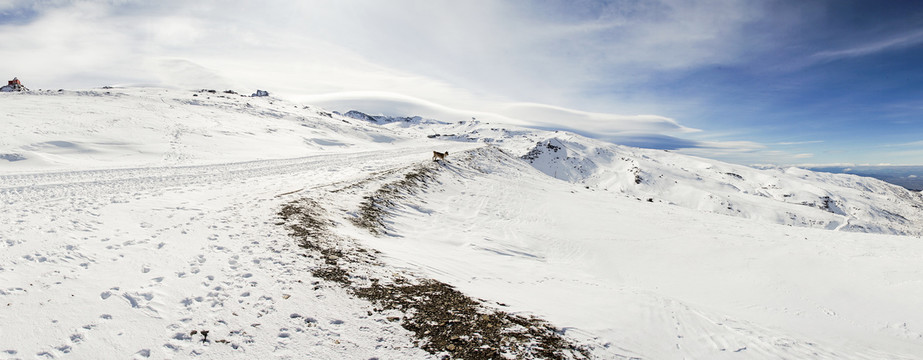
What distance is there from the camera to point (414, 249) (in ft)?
36.2

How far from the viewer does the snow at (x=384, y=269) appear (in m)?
4.98

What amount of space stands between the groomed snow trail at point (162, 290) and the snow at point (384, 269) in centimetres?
3

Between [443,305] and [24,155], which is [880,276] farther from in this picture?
[24,155]

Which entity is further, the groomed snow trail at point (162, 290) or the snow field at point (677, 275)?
the snow field at point (677, 275)

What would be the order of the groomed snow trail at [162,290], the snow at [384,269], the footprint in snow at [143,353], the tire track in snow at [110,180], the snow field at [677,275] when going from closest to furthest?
1. the footprint in snow at [143,353]
2. the groomed snow trail at [162,290]
3. the snow at [384,269]
4. the snow field at [677,275]
5. the tire track in snow at [110,180]

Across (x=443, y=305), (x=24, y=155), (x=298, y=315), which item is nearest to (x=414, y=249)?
(x=443, y=305)

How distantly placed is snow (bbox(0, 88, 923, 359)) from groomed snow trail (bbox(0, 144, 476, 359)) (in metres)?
0.03

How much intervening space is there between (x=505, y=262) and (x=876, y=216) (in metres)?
180

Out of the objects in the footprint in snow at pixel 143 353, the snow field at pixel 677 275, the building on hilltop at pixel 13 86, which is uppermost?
the building on hilltop at pixel 13 86

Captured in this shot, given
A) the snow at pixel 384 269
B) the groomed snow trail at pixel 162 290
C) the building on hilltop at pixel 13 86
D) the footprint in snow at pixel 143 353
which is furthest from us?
the building on hilltop at pixel 13 86

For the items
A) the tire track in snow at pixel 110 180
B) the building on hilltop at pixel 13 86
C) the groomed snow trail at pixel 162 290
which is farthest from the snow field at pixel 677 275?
the building on hilltop at pixel 13 86

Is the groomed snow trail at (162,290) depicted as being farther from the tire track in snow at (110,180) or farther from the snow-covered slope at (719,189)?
the snow-covered slope at (719,189)

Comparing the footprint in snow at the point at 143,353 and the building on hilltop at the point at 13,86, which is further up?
the building on hilltop at the point at 13,86

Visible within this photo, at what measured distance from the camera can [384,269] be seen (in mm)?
8031
